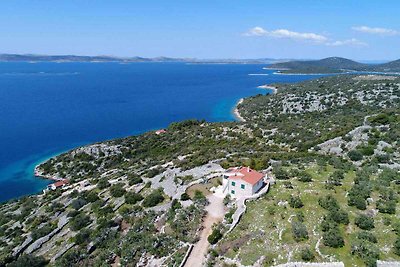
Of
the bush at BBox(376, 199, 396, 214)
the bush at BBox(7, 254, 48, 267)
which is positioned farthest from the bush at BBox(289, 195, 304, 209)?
the bush at BBox(7, 254, 48, 267)

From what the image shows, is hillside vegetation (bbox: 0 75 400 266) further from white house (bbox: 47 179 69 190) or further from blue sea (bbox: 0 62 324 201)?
blue sea (bbox: 0 62 324 201)

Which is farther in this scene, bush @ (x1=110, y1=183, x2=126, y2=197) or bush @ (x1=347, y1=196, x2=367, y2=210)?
bush @ (x1=110, y1=183, x2=126, y2=197)

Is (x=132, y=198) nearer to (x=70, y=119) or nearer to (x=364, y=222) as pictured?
(x=364, y=222)

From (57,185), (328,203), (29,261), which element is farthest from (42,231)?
(328,203)

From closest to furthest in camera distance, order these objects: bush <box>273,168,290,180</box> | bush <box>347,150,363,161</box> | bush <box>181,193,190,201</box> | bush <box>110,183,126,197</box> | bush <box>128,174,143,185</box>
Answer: bush <box>181,193,190,201</box>
bush <box>273,168,290,180</box>
bush <box>110,183,126,197</box>
bush <box>347,150,363,161</box>
bush <box>128,174,143,185</box>

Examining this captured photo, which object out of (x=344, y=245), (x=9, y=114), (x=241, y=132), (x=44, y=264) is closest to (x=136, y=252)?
(x=44, y=264)

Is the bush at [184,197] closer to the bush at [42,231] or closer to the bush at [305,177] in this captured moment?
the bush at [305,177]

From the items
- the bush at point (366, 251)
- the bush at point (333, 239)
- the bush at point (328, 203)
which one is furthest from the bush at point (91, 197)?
the bush at point (366, 251)
